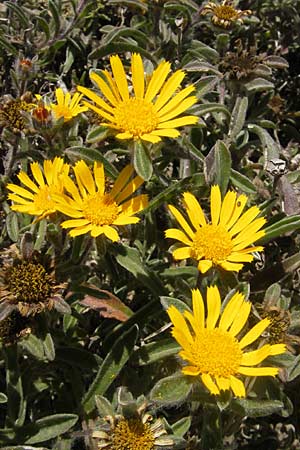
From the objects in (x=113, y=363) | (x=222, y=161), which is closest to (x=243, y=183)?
(x=222, y=161)

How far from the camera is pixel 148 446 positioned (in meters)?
2.03

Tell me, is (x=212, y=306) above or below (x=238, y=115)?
below

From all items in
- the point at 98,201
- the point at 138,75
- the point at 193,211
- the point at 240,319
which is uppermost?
the point at 138,75

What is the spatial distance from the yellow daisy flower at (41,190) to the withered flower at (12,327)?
37 centimetres

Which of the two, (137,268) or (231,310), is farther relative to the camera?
(137,268)

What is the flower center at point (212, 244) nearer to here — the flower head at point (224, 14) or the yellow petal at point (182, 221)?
the yellow petal at point (182, 221)

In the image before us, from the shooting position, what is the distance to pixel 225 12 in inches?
124

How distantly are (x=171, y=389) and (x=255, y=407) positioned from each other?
0.28 metres

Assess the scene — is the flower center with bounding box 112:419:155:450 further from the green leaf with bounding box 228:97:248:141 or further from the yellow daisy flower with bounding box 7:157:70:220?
the green leaf with bounding box 228:97:248:141

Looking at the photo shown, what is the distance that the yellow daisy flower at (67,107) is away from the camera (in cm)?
263

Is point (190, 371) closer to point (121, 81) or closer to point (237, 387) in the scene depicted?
point (237, 387)

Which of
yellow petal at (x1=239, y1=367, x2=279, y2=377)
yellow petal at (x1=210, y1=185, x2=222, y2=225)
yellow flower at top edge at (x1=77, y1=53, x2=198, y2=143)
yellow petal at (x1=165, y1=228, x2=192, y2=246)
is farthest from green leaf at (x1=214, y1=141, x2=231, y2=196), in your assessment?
yellow petal at (x1=239, y1=367, x2=279, y2=377)

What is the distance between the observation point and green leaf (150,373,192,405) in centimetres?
203

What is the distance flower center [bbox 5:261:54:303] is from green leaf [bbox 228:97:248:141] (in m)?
1.27
